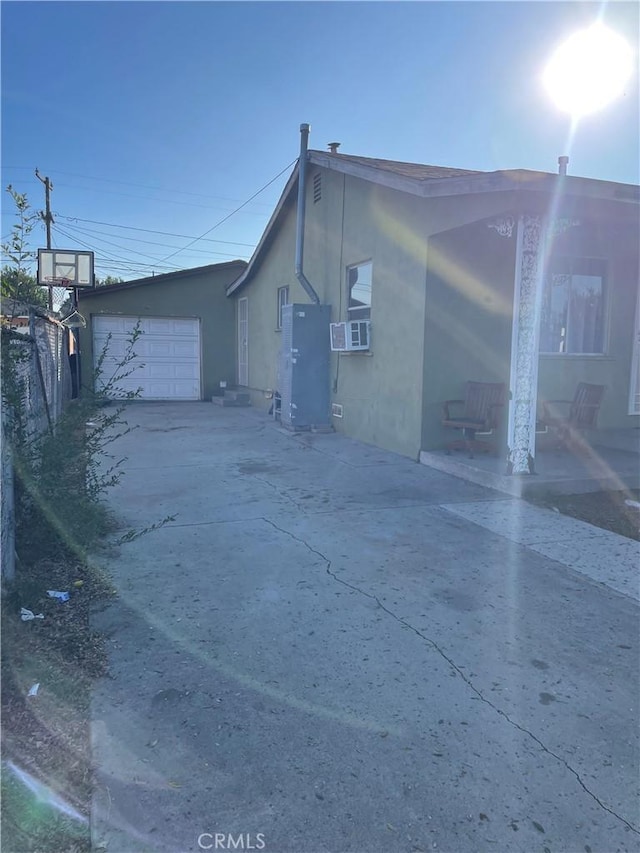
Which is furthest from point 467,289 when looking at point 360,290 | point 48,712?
point 48,712

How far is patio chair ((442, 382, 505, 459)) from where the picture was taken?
26.1 ft

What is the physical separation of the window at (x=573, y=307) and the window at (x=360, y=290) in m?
2.70

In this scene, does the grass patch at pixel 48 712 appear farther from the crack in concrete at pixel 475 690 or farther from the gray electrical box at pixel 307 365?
the gray electrical box at pixel 307 365

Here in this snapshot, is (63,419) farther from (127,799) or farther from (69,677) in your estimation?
(127,799)

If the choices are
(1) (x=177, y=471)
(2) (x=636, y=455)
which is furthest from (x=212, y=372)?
(2) (x=636, y=455)

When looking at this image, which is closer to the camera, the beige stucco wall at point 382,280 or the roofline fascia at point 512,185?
the roofline fascia at point 512,185

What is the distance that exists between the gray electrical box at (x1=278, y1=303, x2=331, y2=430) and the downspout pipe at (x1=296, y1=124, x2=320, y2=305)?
0.58m

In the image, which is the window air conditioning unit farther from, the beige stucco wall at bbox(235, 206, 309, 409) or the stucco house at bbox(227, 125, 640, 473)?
the beige stucco wall at bbox(235, 206, 309, 409)

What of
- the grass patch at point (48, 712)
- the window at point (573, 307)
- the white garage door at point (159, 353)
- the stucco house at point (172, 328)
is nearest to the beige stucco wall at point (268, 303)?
the stucco house at point (172, 328)

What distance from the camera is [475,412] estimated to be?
8.11 m

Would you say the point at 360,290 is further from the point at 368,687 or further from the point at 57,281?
the point at 368,687

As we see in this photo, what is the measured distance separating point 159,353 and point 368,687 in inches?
636

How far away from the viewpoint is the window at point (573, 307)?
30.6 ft

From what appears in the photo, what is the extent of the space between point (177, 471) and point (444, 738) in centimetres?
564
